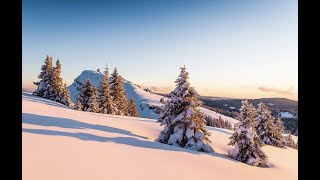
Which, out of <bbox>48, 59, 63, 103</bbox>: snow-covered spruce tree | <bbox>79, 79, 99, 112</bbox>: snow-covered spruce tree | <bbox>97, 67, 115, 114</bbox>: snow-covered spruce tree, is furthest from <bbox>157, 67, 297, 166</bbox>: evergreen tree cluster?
<bbox>48, 59, 63, 103</bbox>: snow-covered spruce tree

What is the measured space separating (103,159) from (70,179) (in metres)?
2.97

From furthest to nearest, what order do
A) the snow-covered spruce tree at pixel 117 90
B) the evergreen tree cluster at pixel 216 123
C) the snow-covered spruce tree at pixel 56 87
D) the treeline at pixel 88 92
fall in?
the evergreen tree cluster at pixel 216 123, the snow-covered spruce tree at pixel 117 90, the snow-covered spruce tree at pixel 56 87, the treeline at pixel 88 92

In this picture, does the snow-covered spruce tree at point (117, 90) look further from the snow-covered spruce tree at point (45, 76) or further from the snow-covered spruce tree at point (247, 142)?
the snow-covered spruce tree at point (247, 142)

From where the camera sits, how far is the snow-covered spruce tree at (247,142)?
80.3 feet

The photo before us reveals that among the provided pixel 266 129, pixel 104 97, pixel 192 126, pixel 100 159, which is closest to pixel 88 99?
pixel 104 97

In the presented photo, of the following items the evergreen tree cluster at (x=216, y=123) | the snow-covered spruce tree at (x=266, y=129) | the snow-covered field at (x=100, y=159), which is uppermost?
the snow-covered field at (x=100, y=159)

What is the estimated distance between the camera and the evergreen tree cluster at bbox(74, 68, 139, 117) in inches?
2042

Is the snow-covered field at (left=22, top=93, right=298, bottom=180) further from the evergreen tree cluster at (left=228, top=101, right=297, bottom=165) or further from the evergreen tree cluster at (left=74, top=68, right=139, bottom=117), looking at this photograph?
the evergreen tree cluster at (left=74, top=68, right=139, bottom=117)

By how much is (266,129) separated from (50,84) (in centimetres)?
4297

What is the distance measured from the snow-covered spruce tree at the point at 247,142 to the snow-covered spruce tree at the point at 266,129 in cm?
1972

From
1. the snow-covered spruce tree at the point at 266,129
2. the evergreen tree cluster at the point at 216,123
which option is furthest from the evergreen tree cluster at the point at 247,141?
the evergreen tree cluster at the point at 216,123

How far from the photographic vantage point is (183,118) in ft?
81.5
